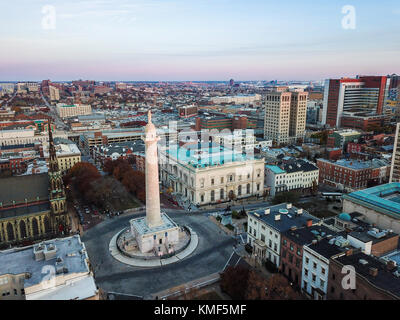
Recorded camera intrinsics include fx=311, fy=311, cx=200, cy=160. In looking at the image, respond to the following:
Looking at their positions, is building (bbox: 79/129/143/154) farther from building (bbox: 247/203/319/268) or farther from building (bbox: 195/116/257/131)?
building (bbox: 247/203/319/268)

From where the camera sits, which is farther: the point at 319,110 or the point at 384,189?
the point at 319,110

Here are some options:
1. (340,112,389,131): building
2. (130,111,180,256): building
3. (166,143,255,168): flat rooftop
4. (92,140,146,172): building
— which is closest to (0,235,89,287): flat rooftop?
(130,111,180,256): building

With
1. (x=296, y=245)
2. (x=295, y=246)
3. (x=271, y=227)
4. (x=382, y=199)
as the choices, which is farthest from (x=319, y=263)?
(x=382, y=199)

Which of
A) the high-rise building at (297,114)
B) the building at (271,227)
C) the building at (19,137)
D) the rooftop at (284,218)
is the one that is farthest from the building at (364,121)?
the building at (19,137)

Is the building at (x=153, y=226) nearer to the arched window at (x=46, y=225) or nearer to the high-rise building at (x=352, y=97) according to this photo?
the arched window at (x=46, y=225)

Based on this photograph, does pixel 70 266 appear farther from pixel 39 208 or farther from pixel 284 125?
pixel 284 125
